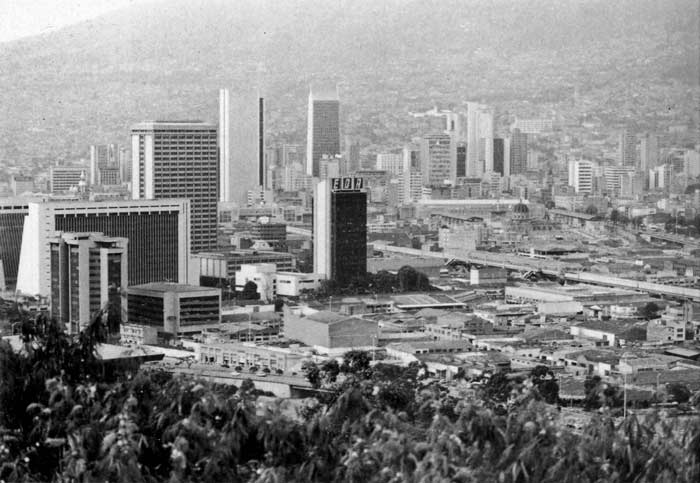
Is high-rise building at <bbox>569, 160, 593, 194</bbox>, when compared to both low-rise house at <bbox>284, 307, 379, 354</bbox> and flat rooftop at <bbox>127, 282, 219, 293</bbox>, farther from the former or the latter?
low-rise house at <bbox>284, 307, 379, 354</bbox>

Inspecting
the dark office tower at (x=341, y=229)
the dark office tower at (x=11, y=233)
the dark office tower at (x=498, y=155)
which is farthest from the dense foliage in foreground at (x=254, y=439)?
the dark office tower at (x=498, y=155)

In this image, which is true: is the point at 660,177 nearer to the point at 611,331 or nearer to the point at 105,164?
the point at 105,164

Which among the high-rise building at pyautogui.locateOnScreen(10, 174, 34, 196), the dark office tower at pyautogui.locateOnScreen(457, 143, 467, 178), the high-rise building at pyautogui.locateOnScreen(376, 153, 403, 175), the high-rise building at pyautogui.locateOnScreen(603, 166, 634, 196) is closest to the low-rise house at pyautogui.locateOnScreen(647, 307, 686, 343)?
the high-rise building at pyautogui.locateOnScreen(10, 174, 34, 196)

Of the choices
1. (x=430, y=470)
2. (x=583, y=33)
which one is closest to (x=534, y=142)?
(x=583, y=33)

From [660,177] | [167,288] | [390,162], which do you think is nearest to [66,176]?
[390,162]

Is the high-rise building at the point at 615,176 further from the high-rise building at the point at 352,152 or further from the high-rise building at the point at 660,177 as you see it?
the high-rise building at the point at 352,152
